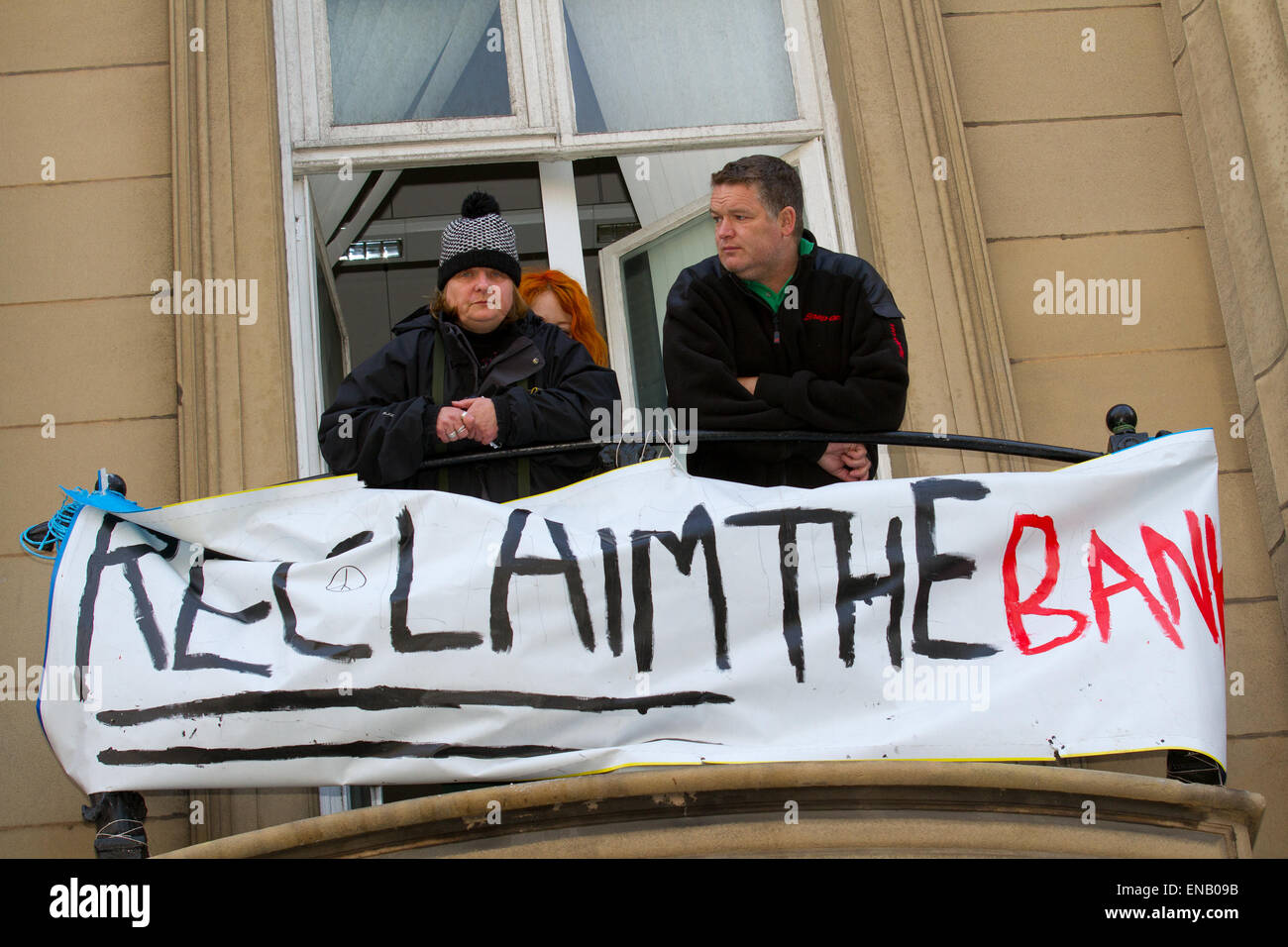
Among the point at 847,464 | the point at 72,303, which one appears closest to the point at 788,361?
the point at 847,464

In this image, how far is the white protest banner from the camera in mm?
4000

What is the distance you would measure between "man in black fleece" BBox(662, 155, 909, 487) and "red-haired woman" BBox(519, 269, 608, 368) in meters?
0.85

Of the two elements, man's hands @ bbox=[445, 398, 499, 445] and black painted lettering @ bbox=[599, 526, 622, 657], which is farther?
man's hands @ bbox=[445, 398, 499, 445]

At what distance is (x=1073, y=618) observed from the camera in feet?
13.6

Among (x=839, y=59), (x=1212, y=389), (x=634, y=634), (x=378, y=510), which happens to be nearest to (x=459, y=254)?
(x=378, y=510)

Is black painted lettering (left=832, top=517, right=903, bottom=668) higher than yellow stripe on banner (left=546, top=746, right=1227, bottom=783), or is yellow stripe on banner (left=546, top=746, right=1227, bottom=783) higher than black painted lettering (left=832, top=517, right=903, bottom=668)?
black painted lettering (left=832, top=517, right=903, bottom=668)

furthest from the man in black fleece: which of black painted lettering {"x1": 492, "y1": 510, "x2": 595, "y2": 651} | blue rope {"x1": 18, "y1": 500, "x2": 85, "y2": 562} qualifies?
blue rope {"x1": 18, "y1": 500, "x2": 85, "y2": 562}

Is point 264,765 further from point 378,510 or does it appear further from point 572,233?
point 572,233

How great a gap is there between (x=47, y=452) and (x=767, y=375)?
9.46 ft

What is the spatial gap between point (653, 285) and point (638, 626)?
2641 millimetres
